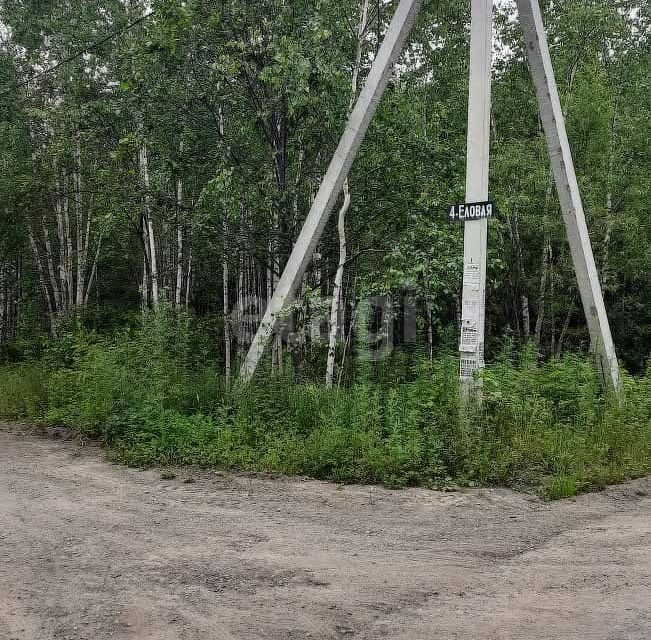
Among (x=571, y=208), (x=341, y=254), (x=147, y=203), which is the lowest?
(x=341, y=254)

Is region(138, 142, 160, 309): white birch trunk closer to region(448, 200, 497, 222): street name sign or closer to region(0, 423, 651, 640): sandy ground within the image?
region(448, 200, 497, 222): street name sign

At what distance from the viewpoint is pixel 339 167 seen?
28.8ft

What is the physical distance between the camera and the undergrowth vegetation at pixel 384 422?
258 inches

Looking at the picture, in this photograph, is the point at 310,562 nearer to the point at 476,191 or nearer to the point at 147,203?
the point at 476,191

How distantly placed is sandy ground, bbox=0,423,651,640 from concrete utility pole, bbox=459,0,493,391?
2045 mm

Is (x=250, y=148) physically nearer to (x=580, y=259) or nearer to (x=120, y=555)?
(x=580, y=259)

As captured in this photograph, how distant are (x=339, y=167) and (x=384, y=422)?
375cm

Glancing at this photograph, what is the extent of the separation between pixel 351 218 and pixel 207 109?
3290mm

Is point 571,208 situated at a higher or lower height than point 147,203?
lower

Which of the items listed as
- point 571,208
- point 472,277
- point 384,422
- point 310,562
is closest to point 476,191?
point 472,277

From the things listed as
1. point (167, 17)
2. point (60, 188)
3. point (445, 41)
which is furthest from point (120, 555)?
point (445, 41)

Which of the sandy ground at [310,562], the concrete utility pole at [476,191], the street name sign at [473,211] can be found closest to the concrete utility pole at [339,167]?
the concrete utility pole at [476,191]

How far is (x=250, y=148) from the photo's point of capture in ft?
38.4

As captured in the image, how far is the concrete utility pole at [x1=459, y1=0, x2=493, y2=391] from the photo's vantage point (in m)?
7.51
